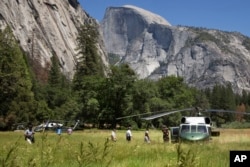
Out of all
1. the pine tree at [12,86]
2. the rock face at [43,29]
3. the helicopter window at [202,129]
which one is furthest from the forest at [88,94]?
the rock face at [43,29]

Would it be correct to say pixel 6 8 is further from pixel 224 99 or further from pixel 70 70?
pixel 224 99

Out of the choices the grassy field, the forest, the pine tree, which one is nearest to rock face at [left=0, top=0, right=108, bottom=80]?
the forest

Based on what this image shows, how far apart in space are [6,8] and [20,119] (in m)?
85.3

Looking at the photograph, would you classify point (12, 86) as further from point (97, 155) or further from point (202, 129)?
point (97, 155)

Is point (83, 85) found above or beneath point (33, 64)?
beneath

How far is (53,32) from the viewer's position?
163 meters

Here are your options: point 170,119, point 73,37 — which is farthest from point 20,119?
point 73,37

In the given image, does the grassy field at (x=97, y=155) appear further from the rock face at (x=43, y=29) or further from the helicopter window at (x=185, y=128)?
the rock face at (x=43, y=29)

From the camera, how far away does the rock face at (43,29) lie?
479 ft

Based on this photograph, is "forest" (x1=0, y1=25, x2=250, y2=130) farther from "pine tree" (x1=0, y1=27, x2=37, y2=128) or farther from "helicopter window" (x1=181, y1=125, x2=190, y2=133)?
"helicopter window" (x1=181, y1=125, x2=190, y2=133)

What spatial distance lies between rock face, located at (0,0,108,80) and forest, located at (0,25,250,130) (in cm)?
3556

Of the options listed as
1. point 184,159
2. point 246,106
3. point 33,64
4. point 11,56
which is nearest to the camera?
point 184,159

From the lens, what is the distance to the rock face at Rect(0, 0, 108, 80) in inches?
5753


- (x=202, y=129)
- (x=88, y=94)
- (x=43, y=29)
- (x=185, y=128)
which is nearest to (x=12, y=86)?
(x=88, y=94)
